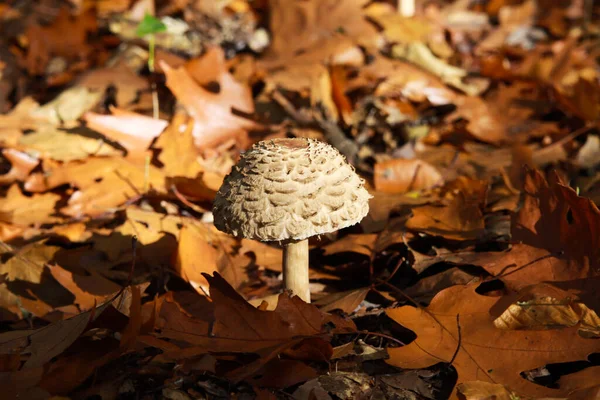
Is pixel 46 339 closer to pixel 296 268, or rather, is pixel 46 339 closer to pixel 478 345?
pixel 296 268

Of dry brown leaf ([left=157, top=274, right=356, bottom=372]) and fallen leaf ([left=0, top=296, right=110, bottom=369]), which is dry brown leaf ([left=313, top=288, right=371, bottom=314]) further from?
fallen leaf ([left=0, top=296, right=110, bottom=369])

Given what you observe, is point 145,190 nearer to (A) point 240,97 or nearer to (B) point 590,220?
(A) point 240,97

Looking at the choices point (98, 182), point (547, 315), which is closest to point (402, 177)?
point (547, 315)

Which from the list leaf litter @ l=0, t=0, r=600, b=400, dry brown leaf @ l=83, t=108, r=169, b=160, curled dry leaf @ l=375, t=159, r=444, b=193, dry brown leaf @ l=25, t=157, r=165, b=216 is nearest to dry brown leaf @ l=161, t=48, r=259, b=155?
leaf litter @ l=0, t=0, r=600, b=400

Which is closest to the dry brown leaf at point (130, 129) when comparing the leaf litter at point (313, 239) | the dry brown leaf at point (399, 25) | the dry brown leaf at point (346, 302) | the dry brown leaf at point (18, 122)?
the leaf litter at point (313, 239)

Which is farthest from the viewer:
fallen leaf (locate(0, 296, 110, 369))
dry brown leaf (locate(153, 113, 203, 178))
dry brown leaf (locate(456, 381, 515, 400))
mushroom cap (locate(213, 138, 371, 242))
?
dry brown leaf (locate(153, 113, 203, 178))

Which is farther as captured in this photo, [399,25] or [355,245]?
[399,25]
